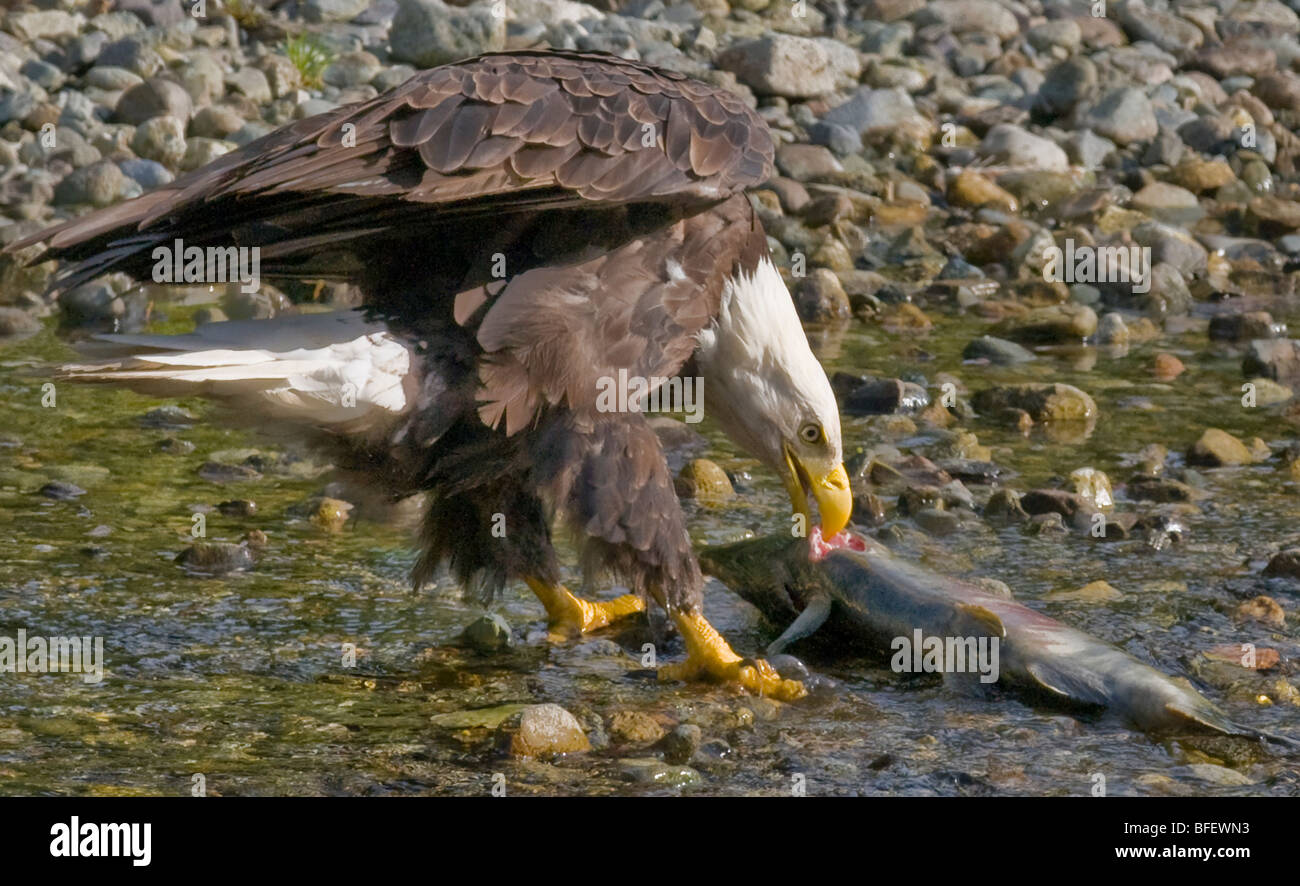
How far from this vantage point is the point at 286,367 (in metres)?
4.35

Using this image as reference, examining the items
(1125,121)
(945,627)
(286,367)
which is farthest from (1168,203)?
(286,367)

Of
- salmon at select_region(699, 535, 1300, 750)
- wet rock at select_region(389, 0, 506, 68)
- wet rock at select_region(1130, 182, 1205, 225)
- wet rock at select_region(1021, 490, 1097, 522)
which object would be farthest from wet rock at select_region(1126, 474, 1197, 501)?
wet rock at select_region(389, 0, 506, 68)

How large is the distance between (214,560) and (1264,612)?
2934 mm

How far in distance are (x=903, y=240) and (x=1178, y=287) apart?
150 cm

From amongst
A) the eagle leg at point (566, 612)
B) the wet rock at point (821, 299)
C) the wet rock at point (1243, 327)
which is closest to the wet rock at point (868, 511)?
the eagle leg at point (566, 612)

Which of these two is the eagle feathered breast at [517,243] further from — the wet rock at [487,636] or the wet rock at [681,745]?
the wet rock at [681,745]

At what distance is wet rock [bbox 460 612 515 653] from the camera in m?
4.79

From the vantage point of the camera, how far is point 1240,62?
43.0ft

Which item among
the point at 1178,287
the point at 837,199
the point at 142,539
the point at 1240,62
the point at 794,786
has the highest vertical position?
the point at 1240,62

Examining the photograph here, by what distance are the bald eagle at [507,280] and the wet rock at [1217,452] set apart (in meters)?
2.19

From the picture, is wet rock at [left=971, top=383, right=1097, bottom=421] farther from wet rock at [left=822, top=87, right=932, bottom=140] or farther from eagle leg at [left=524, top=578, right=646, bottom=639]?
wet rock at [left=822, top=87, right=932, bottom=140]

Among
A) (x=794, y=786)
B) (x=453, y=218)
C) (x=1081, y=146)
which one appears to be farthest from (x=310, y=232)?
(x=1081, y=146)

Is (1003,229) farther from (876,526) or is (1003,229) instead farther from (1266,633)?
(1266,633)

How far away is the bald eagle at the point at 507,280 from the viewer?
14.0 ft
